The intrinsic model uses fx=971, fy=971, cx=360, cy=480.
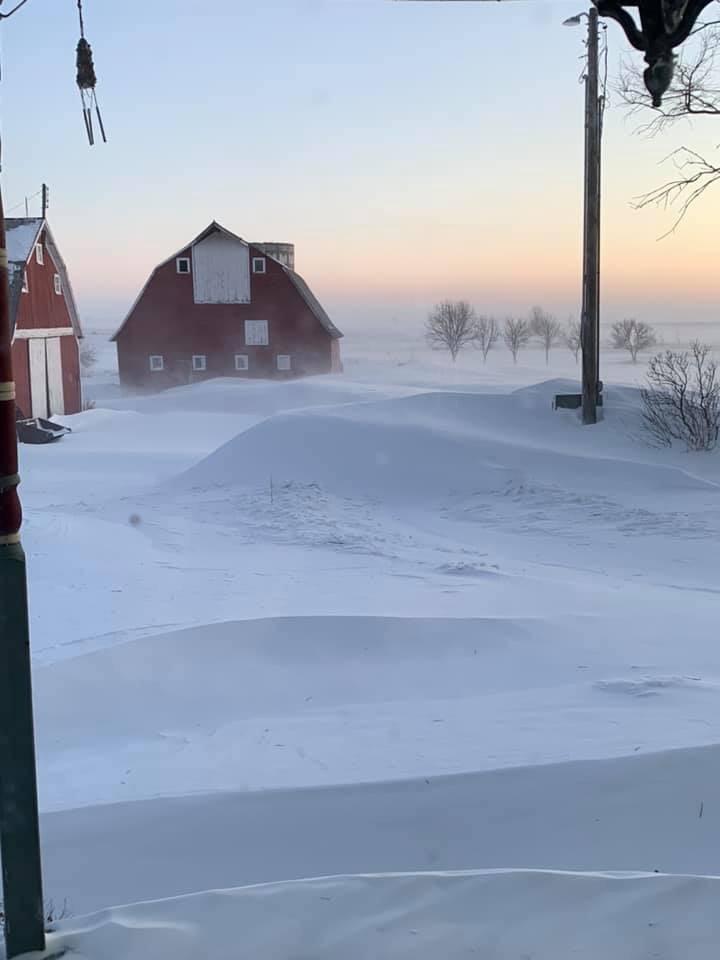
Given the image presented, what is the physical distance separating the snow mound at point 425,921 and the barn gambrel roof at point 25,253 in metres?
23.7

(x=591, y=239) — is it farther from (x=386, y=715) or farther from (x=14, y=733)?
(x=14, y=733)

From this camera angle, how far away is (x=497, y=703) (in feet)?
19.6

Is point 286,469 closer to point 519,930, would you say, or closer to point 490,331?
point 519,930

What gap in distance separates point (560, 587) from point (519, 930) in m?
5.68

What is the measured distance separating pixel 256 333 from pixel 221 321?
155cm

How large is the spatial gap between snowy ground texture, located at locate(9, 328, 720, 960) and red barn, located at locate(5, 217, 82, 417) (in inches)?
586

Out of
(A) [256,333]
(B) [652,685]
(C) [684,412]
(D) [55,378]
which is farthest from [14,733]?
(A) [256,333]

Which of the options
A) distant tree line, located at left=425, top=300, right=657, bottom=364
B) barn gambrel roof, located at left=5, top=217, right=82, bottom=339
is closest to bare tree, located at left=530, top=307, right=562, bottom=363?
distant tree line, located at left=425, top=300, right=657, bottom=364

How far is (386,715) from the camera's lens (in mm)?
5945

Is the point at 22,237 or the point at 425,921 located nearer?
the point at 425,921

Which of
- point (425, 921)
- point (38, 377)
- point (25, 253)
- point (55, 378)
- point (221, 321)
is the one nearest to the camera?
point (425, 921)

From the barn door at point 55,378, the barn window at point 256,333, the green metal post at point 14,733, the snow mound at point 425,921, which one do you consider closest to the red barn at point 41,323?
the barn door at point 55,378

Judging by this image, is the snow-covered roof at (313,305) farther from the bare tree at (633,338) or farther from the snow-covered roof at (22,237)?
the bare tree at (633,338)

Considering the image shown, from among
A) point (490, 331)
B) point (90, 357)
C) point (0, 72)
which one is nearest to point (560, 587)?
point (0, 72)
